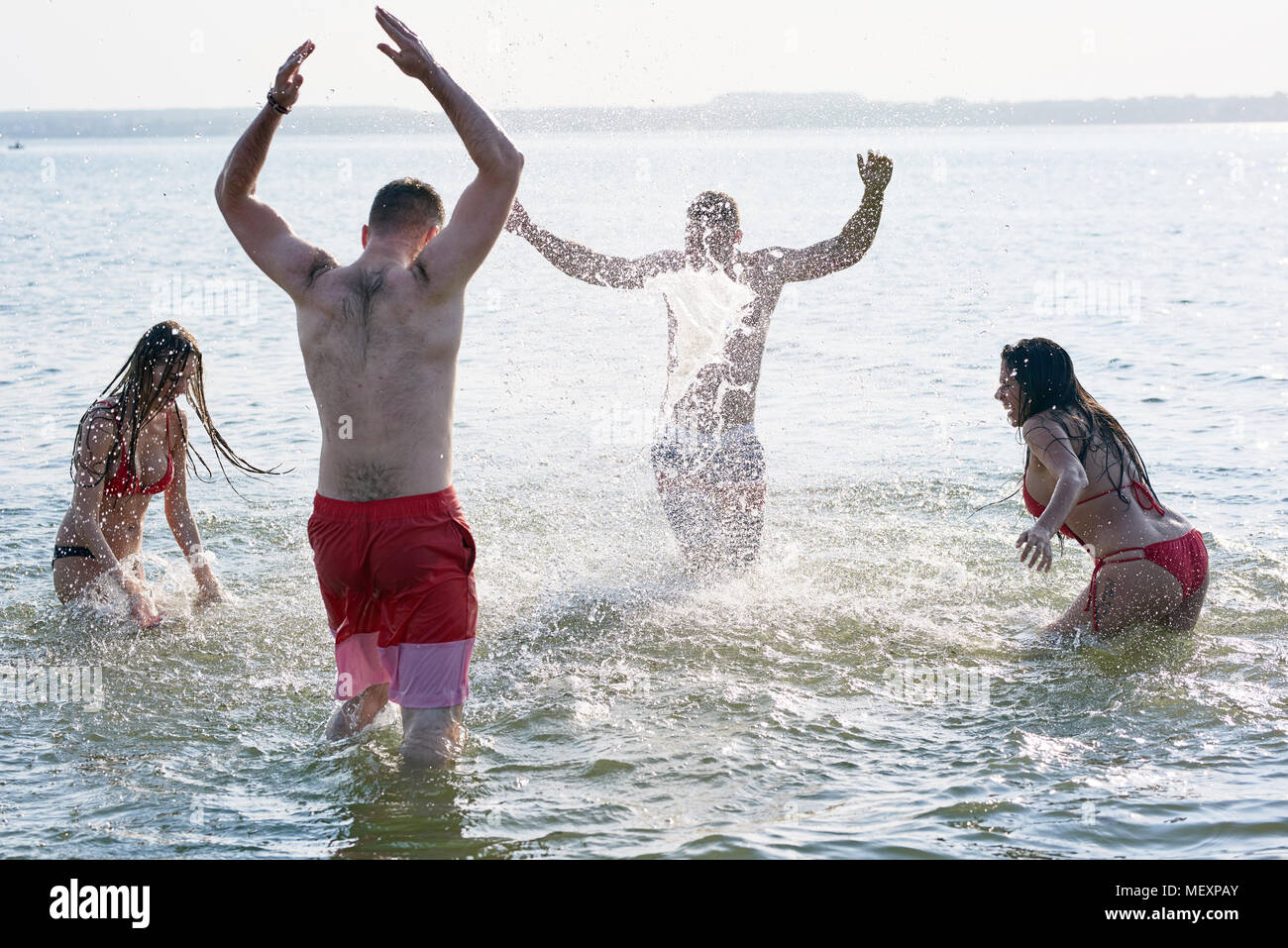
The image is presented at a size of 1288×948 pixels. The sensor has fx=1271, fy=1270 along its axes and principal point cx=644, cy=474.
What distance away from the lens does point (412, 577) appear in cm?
414

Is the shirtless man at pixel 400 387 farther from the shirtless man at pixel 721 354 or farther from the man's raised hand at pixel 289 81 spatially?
the shirtless man at pixel 721 354

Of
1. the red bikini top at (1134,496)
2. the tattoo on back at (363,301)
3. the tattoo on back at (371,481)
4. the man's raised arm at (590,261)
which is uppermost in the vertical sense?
the man's raised arm at (590,261)

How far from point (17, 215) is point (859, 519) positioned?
41719mm

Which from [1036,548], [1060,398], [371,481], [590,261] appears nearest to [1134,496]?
[1060,398]

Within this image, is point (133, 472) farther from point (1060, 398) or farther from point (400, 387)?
point (1060, 398)

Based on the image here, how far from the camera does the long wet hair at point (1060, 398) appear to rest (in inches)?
221

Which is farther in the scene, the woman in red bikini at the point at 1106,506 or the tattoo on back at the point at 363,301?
the woman in red bikini at the point at 1106,506

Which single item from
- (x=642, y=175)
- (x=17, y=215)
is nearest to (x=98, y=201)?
(x=17, y=215)

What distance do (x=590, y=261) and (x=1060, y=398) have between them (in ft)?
7.97

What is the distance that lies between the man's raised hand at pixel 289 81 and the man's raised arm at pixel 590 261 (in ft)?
6.58

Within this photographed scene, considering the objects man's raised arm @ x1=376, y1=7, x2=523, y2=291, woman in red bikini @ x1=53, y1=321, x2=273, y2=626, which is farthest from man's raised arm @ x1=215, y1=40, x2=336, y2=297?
woman in red bikini @ x1=53, y1=321, x2=273, y2=626

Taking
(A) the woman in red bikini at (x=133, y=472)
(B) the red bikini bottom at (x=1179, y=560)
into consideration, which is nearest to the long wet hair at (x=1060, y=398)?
(B) the red bikini bottom at (x=1179, y=560)
